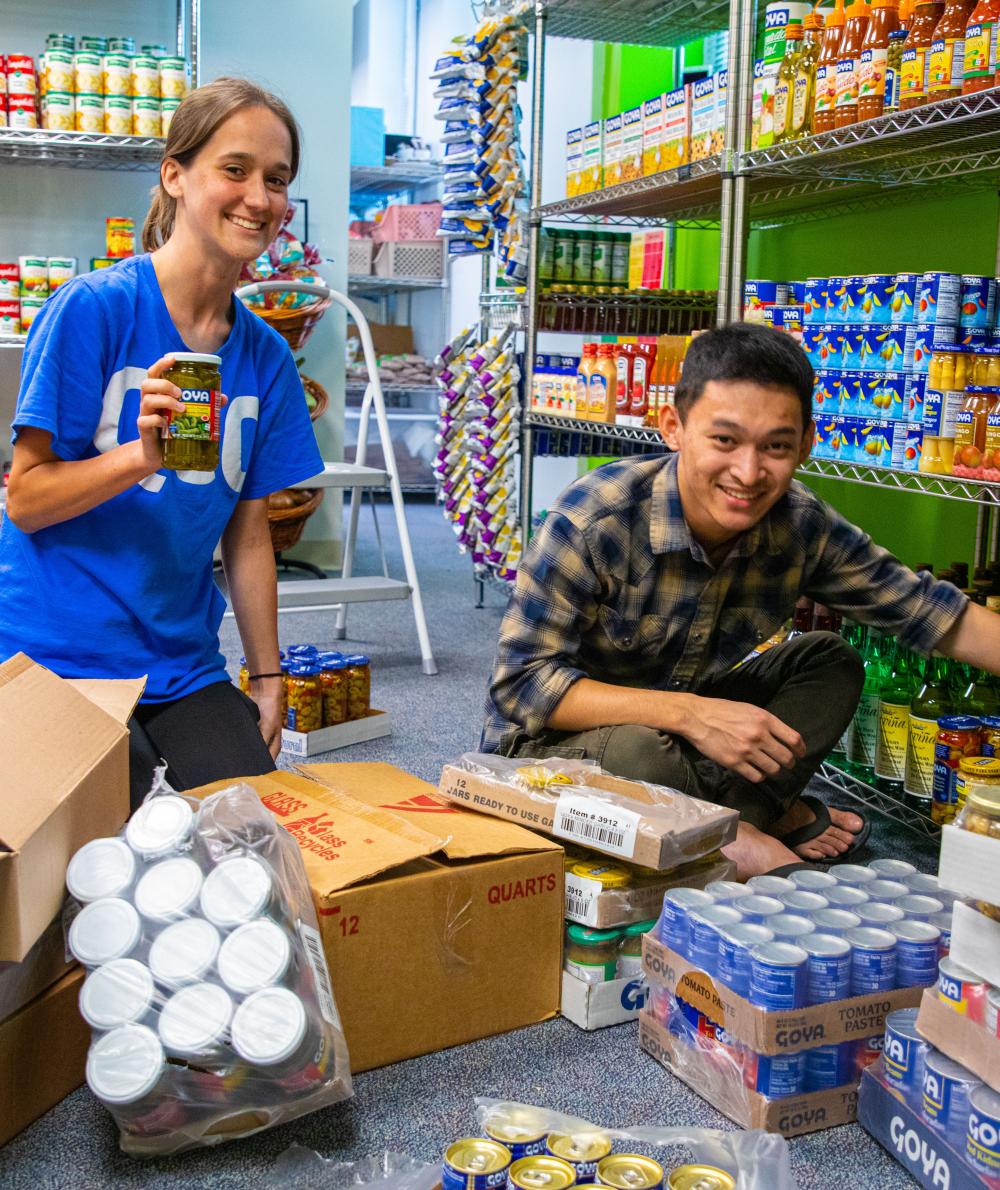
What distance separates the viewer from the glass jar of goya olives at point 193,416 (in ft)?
5.18

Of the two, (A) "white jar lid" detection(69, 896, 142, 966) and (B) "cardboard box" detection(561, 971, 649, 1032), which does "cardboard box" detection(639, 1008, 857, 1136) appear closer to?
(B) "cardboard box" detection(561, 971, 649, 1032)

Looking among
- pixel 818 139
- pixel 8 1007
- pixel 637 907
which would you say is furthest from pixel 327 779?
pixel 818 139

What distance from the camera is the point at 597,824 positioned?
5.38 ft

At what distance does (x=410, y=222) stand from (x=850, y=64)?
5.39 m

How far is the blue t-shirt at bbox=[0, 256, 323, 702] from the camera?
174 centimetres

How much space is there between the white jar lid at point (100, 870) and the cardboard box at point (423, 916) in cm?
21

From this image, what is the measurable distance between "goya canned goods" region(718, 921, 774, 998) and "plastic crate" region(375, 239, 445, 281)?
6.42 metres

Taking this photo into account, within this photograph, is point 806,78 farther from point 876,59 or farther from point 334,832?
point 334,832

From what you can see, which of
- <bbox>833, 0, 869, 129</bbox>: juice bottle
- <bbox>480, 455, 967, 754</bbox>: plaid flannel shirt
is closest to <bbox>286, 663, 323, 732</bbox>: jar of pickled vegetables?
<bbox>480, 455, 967, 754</bbox>: plaid flannel shirt

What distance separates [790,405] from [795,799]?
0.77 metres

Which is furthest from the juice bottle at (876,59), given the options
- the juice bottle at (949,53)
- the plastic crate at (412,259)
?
the plastic crate at (412,259)

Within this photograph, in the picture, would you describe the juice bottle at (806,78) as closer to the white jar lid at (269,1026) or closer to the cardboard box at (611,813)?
the cardboard box at (611,813)

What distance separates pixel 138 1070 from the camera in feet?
4.07

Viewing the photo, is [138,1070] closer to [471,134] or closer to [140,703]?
[140,703]
